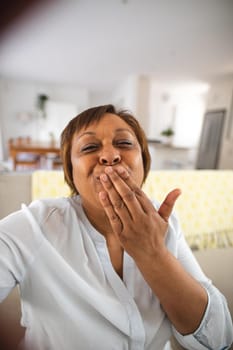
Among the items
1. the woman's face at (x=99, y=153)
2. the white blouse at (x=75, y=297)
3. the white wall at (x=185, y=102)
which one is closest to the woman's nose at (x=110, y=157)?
the woman's face at (x=99, y=153)

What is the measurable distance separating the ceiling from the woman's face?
14 centimetres

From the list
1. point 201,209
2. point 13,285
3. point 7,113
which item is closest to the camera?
point 13,285

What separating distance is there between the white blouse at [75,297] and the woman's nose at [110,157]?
13 centimetres

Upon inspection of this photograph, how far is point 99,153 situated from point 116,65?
0.32 m

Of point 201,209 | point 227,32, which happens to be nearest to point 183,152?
point 201,209

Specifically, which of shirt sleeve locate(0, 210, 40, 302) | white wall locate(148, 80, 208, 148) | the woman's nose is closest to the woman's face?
the woman's nose

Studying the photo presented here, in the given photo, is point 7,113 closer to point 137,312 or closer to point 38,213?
point 38,213

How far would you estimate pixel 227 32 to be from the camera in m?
0.31

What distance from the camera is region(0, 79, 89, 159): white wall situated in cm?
36

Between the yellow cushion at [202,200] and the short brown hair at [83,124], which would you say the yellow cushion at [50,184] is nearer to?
the short brown hair at [83,124]

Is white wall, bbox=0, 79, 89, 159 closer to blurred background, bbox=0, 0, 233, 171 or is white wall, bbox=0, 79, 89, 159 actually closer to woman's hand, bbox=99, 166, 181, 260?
blurred background, bbox=0, 0, 233, 171

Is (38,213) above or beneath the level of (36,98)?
beneath

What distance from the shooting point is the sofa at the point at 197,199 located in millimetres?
335

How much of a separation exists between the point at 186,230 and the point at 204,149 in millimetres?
247
